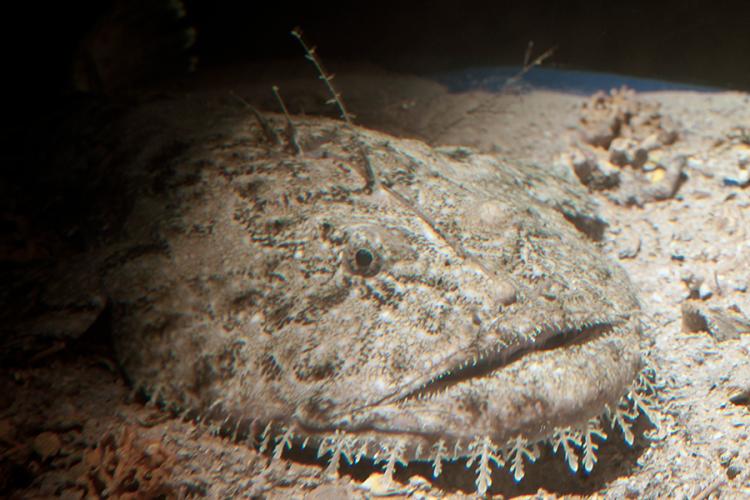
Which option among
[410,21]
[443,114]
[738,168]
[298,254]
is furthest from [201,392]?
[410,21]

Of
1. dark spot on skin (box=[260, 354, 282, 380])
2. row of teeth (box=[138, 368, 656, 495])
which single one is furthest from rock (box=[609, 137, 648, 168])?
dark spot on skin (box=[260, 354, 282, 380])

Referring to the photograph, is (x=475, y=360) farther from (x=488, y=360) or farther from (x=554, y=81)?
(x=554, y=81)

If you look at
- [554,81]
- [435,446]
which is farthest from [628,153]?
[435,446]

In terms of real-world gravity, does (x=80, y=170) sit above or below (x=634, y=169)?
above

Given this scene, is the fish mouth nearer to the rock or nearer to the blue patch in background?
the rock

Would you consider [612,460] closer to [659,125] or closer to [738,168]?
[738,168]

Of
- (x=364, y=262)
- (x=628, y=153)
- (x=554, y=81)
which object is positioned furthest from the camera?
(x=554, y=81)
